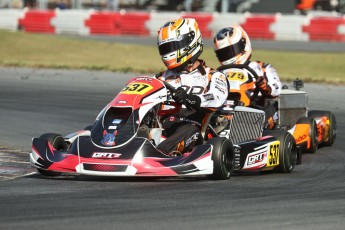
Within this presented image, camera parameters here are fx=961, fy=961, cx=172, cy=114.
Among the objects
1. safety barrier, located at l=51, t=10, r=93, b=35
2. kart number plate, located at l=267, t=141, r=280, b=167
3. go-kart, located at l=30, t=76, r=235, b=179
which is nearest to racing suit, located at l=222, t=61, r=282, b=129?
kart number plate, located at l=267, t=141, r=280, b=167

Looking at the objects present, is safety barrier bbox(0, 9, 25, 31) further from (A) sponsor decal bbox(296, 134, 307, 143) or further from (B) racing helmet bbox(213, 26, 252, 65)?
(A) sponsor decal bbox(296, 134, 307, 143)

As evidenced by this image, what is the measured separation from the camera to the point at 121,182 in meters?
7.55

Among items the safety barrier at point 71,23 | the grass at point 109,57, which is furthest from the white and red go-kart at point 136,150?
the safety barrier at point 71,23

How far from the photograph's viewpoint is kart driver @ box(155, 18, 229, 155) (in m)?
8.39

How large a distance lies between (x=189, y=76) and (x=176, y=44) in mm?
322

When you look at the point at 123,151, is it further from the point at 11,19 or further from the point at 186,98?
the point at 11,19

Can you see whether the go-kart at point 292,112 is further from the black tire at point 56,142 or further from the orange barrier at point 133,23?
the orange barrier at point 133,23

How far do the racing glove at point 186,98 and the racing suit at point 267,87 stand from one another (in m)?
1.70

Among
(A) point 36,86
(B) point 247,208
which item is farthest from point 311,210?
(A) point 36,86

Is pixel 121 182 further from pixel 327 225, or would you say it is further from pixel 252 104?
pixel 252 104

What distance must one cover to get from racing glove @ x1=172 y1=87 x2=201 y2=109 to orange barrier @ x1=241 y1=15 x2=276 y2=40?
22532mm

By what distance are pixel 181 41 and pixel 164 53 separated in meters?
0.19

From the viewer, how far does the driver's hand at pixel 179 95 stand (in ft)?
26.4

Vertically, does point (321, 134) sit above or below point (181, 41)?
below
